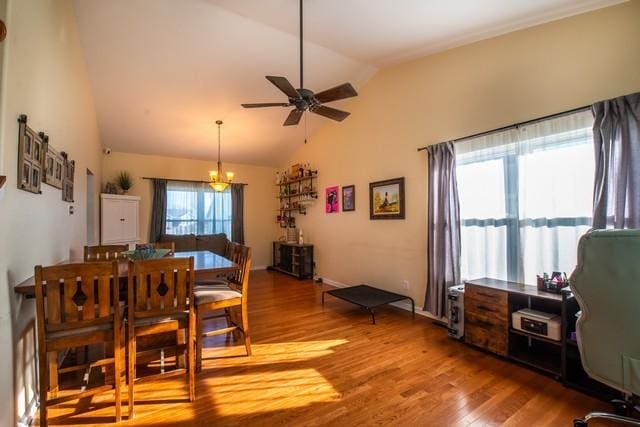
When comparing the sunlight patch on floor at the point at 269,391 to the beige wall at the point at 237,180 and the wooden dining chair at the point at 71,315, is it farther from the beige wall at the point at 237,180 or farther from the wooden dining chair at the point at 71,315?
the beige wall at the point at 237,180

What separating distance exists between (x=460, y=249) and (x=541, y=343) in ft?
3.53

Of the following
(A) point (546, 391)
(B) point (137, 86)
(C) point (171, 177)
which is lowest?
(A) point (546, 391)

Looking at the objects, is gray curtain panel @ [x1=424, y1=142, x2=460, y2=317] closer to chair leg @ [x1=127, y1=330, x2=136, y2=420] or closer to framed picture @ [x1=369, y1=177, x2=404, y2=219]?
framed picture @ [x1=369, y1=177, x2=404, y2=219]

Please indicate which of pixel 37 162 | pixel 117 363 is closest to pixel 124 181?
pixel 37 162

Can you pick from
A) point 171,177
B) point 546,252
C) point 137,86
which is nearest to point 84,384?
point 137,86

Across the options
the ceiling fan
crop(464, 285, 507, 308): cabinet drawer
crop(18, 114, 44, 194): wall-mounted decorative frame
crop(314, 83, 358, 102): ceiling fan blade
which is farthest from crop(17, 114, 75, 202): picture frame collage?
crop(464, 285, 507, 308): cabinet drawer

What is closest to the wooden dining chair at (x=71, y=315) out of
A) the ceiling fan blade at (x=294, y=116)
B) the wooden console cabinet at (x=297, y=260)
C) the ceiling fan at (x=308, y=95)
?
the ceiling fan at (x=308, y=95)

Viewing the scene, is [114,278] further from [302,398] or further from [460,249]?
[460,249]

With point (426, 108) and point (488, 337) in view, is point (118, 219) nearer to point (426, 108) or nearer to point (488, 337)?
point (426, 108)

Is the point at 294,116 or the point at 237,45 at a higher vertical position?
the point at 237,45

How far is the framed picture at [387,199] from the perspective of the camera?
3889mm

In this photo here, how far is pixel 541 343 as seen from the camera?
258 centimetres

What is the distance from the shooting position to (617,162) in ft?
6.81

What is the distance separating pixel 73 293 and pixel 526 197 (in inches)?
142
